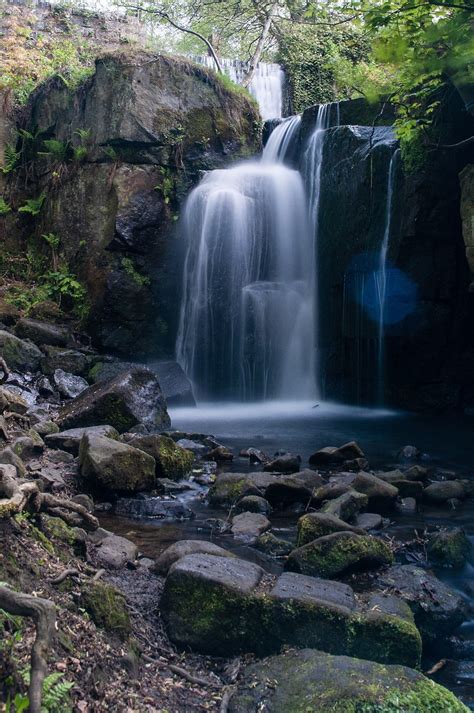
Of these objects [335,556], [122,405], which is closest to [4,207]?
[122,405]

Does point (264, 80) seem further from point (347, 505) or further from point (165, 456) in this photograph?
point (347, 505)

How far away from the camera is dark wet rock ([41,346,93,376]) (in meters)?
12.6

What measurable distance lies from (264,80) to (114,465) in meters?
18.7

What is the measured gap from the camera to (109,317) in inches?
583

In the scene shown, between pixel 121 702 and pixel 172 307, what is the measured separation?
509 inches

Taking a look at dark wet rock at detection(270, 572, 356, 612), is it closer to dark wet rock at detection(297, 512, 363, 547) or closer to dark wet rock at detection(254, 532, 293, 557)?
dark wet rock at detection(297, 512, 363, 547)

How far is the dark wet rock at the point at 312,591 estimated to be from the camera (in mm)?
3955

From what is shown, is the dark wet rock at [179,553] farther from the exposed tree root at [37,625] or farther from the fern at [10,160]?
the fern at [10,160]

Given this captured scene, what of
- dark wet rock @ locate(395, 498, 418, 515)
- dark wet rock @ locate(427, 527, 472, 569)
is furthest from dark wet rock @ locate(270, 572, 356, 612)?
dark wet rock @ locate(395, 498, 418, 515)

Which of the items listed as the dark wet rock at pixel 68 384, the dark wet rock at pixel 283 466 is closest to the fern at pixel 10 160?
the dark wet rock at pixel 68 384

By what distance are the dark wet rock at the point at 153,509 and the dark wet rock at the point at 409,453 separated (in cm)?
408

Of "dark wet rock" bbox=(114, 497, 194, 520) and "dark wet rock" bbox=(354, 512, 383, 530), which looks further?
"dark wet rock" bbox=(114, 497, 194, 520)

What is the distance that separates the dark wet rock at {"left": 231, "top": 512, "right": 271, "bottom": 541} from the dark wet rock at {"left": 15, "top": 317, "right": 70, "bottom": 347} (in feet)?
27.1

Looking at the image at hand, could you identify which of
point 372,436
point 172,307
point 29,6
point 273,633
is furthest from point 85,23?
point 273,633
